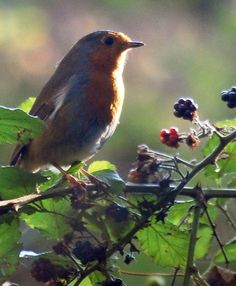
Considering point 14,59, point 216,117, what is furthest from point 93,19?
point 216,117

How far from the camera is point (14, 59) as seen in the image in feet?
30.4

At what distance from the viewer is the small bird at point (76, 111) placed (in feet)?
10.1

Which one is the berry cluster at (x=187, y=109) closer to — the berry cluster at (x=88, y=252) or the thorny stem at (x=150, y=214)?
the thorny stem at (x=150, y=214)

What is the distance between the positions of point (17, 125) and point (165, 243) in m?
0.37

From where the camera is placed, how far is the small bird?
3.08 meters

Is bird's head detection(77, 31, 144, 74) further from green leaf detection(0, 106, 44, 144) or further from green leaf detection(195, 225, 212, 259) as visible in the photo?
green leaf detection(0, 106, 44, 144)

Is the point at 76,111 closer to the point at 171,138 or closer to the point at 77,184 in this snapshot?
the point at 171,138

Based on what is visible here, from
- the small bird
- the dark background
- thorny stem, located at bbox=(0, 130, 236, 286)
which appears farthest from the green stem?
the dark background

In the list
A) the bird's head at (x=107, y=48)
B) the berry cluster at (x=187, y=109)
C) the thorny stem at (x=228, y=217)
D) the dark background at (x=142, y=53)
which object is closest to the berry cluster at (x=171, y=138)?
the berry cluster at (x=187, y=109)

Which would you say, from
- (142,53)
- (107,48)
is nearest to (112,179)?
(107,48)

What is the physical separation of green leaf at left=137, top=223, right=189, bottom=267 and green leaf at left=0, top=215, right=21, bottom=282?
0.24 meters

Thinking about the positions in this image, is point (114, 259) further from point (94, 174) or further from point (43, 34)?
point (43, 34)

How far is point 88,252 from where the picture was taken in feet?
6.04

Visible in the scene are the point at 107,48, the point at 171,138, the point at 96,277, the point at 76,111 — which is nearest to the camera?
the point at 96,277
